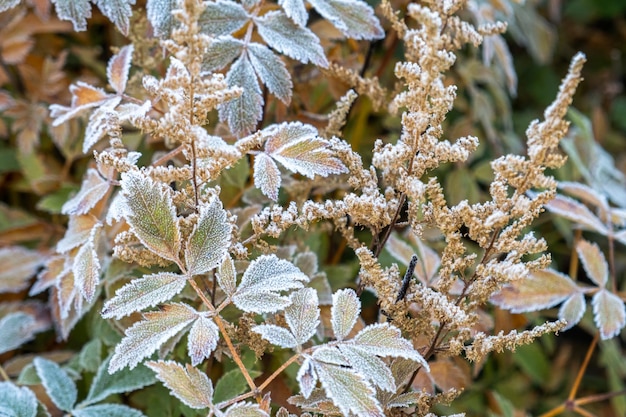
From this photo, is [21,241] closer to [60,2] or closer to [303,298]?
[60,2]

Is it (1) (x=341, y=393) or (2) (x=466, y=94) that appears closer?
(1) (x=341, y=393)

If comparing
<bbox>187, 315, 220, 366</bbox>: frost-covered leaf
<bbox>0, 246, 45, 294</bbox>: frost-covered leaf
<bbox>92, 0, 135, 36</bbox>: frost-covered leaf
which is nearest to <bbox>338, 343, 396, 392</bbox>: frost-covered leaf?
<bbox>187, 315, 220, 366</bbox>: frost-covered leaf

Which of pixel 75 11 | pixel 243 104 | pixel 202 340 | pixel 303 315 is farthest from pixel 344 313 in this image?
pixel 75 11

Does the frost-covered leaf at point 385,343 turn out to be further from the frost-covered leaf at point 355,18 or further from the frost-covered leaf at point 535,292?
the frost-covered leaf at point 355,18

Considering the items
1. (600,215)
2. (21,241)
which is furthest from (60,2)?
(600,215)

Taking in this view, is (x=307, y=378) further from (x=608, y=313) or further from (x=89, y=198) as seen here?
(x=608, y=313)

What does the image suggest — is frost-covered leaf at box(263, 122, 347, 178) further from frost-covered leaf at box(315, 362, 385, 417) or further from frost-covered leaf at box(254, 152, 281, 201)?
frost-covered leaf at box(315, 362, 385, 417)

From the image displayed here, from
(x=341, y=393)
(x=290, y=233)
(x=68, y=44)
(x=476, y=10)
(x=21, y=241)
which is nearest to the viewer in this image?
(x=341, y=393)
